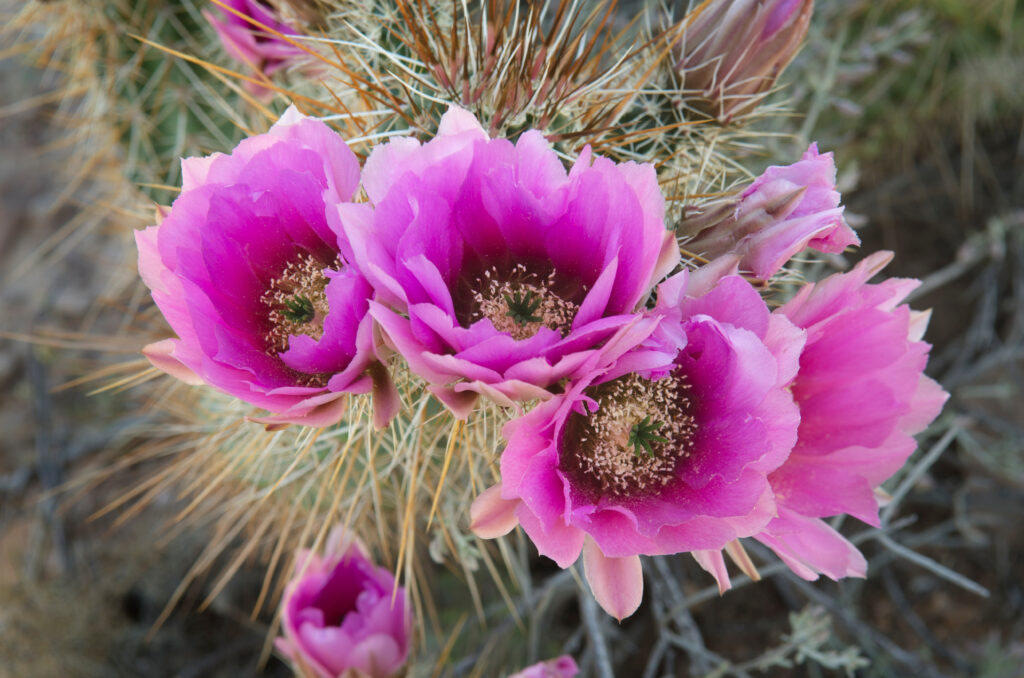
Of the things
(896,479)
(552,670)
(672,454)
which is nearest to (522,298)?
(672,454)

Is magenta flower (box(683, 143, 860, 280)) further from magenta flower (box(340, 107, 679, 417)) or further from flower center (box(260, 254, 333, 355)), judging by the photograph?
flower center (box(260, 254, 333, 355))

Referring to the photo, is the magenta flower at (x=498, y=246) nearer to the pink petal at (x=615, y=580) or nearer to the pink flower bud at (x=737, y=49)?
the pink petal at (x=615, y=580)

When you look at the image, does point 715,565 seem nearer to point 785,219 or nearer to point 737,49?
point 785,219

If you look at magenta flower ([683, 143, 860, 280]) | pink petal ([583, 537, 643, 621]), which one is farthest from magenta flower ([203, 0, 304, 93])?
pink petal ([583, 537, 643, 621])

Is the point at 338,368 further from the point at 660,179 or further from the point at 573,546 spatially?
the point at 660,179

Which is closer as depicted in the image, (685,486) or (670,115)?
(685,486)

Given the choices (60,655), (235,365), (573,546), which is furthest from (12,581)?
(573,546)

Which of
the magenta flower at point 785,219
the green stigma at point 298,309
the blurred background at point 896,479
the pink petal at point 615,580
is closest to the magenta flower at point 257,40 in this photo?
the blurred background at point 896,479
